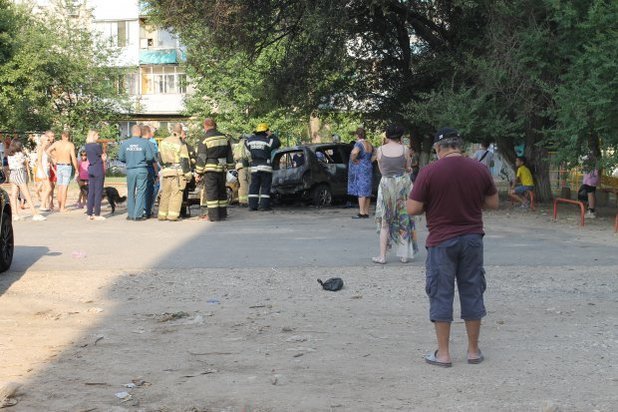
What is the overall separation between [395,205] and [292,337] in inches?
162

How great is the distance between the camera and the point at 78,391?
541 centimetres

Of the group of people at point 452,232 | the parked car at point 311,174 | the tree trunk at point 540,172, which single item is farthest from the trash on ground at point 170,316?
the tree trunk at point 540,172

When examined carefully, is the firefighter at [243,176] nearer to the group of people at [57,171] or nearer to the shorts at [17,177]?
the group of people at [57,171]

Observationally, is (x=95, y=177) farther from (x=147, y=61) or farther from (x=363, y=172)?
(x=147, y=61)

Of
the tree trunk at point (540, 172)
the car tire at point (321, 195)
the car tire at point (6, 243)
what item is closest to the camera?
the car tire at point (6, 243)

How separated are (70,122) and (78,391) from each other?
41.9 meters

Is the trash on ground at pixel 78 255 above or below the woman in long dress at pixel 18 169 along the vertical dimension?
below

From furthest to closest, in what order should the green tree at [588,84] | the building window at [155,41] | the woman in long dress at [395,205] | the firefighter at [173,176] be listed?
the building window at [155,41] → the firefighter at [173,176] → the green tree at [588,84] → the woman in long dress at [395,205]

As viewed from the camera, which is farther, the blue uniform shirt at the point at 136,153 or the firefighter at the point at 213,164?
the blue uniform shirt at the point at 136,153

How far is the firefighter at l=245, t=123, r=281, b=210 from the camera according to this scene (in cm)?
1911

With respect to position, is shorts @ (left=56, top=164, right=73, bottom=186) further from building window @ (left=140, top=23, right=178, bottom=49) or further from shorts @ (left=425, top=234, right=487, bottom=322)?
building window @ (left=140, top=23, right=178, bottom=49)

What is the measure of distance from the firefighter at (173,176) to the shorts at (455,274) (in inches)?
442

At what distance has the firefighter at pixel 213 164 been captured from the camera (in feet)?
53.7

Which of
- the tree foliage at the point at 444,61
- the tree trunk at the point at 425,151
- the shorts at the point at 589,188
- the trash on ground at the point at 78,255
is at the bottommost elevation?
the trash on ground at the point at 78,255
